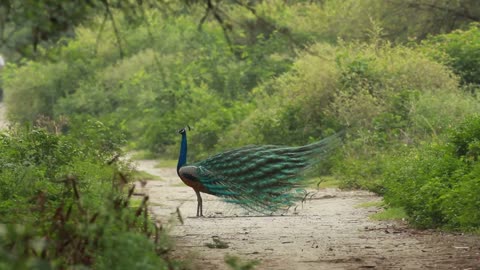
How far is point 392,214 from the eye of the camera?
1677 cm

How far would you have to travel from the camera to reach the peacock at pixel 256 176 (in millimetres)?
17172

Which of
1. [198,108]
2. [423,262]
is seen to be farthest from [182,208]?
[198,108]

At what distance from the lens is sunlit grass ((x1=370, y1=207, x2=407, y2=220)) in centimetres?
1655

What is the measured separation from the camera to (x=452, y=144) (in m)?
16.0

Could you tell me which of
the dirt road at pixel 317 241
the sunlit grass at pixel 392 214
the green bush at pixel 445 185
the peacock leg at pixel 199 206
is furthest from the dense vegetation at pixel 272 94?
the peacock leg at pixel 199 206

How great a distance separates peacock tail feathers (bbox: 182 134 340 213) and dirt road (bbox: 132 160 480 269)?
338 millimetres

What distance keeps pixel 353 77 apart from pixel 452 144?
46.0ft

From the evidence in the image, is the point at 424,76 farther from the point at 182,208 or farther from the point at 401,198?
the point at 401,198

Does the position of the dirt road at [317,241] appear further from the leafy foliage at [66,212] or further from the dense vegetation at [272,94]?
the leafy foliage at [66,212]

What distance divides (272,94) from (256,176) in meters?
19.8

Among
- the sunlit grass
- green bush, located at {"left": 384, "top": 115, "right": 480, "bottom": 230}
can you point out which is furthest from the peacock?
green bush, located at {"left": 384, "top": 115, "right": 480, "bottom": 230}

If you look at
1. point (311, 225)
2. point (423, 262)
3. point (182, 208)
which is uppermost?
point (423, 262)

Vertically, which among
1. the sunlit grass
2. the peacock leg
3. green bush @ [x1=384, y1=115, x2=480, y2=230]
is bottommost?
the peacock leg

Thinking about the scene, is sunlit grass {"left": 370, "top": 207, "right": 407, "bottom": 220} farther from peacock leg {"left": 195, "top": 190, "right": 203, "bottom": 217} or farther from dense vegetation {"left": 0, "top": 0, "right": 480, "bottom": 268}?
peacock leg {"left": 195, "top": 190, "right": 203, "bottom": 217}
